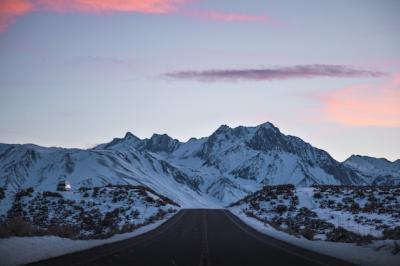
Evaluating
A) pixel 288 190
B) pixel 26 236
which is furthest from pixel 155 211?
pixel 26 236

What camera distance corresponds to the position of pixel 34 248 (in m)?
24.7

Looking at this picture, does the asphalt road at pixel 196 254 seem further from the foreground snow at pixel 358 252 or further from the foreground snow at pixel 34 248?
the foreground snow at pixel 358 252

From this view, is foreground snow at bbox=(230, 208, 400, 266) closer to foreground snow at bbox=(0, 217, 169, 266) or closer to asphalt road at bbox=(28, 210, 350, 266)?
asphalt road at bbox=(28, 210, 350, 266)

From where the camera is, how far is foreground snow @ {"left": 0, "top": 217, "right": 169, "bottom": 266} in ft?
70.2

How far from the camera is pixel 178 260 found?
73.8 ft

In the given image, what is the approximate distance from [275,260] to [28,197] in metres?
58.2

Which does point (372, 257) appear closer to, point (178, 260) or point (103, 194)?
point (178, 260)

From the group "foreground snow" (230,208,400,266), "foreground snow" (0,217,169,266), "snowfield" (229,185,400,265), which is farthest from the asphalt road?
"snowfield" (229,185,400,265)

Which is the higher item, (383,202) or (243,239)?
(383,202)

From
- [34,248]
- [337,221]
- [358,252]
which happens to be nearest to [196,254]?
[34,248]

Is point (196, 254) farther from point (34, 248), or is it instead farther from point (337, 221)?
point (337, 221)

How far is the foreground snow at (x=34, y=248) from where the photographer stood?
21.4m

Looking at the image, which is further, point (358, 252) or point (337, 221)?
point (337, 221)

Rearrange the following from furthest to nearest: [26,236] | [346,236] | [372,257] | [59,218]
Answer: [59,218]
[346,236]
[26,236]
[372,257]
